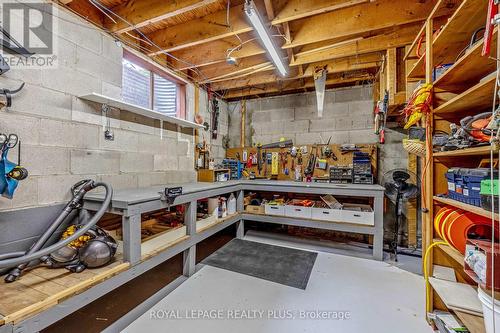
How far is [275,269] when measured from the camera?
2.50m

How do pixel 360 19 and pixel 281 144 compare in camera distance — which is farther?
pixel 281 144

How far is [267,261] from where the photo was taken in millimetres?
2711

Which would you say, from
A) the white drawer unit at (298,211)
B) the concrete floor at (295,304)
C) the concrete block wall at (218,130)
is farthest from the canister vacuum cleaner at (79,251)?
the concrete block wall at (218,130)

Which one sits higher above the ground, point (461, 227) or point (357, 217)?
point (461, 227)

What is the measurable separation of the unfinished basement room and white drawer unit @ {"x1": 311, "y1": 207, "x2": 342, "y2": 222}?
0.01 metres

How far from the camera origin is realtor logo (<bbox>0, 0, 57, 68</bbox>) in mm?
1615

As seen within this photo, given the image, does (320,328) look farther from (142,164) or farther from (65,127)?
(65,127)

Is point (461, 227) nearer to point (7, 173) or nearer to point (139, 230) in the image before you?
point (139, 230)

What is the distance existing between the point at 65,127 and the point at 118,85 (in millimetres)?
778

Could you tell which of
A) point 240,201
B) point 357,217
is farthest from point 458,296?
point 240,201

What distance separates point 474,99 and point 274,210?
8.19ft

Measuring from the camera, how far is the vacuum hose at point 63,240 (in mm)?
1138

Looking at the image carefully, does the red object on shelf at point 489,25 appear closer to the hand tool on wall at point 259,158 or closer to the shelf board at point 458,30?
the shelf board at point 458,30

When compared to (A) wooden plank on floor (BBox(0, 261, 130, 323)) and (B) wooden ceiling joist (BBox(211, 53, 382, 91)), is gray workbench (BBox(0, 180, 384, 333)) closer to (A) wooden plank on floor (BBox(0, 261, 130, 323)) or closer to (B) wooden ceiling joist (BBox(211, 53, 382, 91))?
(A) wooden plank on floor (BBox(0, 261, 130, 323))
